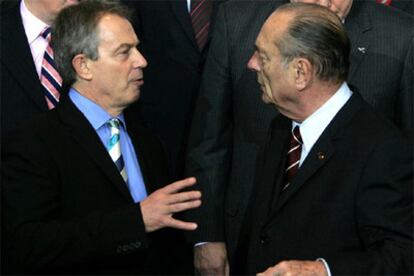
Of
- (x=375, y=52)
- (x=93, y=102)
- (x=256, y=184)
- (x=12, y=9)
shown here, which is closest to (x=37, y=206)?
(x=93, y=102)

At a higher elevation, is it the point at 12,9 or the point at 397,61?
the point at 12,9

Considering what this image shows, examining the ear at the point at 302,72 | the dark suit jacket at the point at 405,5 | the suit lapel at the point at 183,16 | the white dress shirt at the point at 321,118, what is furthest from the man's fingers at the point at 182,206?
the dark suit jacket at the point at 405,5

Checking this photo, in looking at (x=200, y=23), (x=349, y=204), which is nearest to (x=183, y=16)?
(x=200, y=23)

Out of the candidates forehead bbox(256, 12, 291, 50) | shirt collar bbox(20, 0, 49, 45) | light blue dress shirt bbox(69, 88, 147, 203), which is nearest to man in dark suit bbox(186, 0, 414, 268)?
light blue dress shirt bbox(69, 88, 147, 203)

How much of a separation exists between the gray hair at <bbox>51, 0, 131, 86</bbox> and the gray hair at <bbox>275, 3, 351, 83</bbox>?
2.46ft

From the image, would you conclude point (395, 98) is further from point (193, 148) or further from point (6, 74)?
point (6, 74)

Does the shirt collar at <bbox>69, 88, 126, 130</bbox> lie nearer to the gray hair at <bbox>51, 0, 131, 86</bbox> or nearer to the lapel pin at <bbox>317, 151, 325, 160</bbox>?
the gray hair at <bbox>51, 0, 131, 86</bbox>

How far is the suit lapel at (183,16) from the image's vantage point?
408cm

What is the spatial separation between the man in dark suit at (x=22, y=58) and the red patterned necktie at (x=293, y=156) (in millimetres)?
1151

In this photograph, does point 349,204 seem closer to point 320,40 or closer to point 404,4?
point 320,40

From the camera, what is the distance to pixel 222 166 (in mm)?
3518

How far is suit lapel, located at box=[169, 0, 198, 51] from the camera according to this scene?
408 cm

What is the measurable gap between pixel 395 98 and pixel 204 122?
0.81 metres

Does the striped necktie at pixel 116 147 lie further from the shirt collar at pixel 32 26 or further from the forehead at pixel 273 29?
the shirt collar at pixel 32 26
